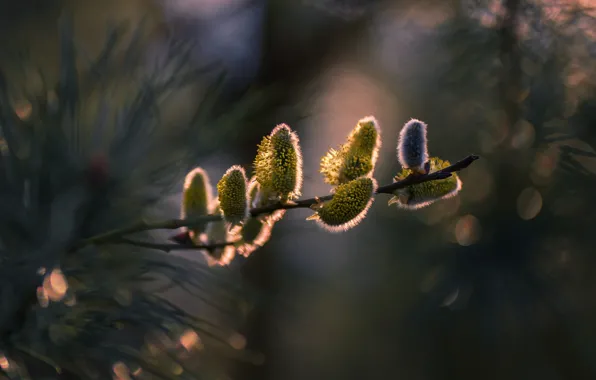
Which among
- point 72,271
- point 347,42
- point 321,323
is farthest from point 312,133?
point 321,323

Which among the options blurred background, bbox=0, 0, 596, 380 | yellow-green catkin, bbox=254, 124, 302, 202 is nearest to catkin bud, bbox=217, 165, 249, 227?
yellow-green catkin, bbox=254, 124, 302, 202

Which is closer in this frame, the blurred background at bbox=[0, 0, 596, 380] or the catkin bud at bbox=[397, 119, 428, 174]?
the catkin bud at bbox=[397, 119, 428, 174]

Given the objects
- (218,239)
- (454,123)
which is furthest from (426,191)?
(454,123)

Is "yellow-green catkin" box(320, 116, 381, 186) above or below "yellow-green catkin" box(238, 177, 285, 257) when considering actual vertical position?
above

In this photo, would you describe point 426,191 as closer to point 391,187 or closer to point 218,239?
point 391,187

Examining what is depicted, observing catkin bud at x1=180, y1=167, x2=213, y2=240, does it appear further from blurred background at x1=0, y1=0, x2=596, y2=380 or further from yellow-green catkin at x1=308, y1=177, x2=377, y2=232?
blurred background at x1=0, y1=0, x2=596, y2=380

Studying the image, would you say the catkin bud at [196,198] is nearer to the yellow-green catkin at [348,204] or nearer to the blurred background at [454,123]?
the yellow-green catkin at [348,204]

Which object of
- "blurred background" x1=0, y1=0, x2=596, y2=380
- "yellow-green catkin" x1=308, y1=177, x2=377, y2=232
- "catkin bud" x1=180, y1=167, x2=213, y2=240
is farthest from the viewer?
"blurred background" x1=0, y1=0, x2=596, y2=380
